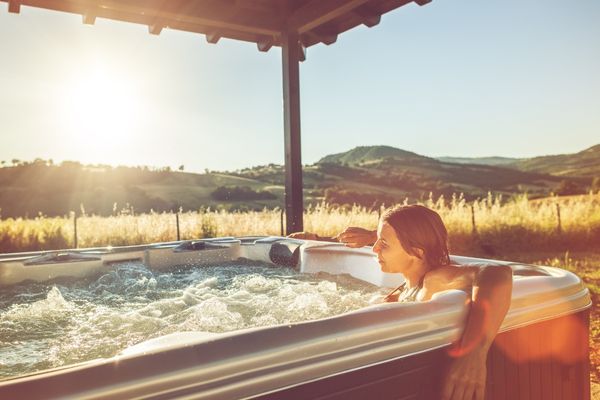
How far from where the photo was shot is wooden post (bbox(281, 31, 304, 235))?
3.71 metres

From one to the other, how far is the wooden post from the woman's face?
2.11 m

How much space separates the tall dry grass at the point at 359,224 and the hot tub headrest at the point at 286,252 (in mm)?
2656

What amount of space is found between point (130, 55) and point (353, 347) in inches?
197

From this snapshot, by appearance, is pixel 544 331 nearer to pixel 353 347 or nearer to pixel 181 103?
pixel 353 347

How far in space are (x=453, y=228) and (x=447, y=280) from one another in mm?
5150

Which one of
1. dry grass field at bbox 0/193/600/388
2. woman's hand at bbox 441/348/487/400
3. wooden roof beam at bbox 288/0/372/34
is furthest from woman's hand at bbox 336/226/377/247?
dry grass field at bbox 0/193/600/388

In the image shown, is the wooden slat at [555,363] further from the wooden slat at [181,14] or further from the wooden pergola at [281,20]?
the wooden slat at [181,14]

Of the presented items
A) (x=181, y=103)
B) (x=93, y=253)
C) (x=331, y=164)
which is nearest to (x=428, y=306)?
(x=93, y=253)

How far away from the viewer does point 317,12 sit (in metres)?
3.47

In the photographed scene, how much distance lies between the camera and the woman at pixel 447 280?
1180mm

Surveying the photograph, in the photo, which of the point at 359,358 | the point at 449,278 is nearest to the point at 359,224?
the point at 449,278

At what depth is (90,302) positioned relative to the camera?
261 centimetres

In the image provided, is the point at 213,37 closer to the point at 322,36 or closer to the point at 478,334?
the point at 322,36

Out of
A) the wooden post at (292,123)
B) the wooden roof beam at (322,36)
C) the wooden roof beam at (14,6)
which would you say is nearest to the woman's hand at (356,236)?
the wooden post at (292,123)
